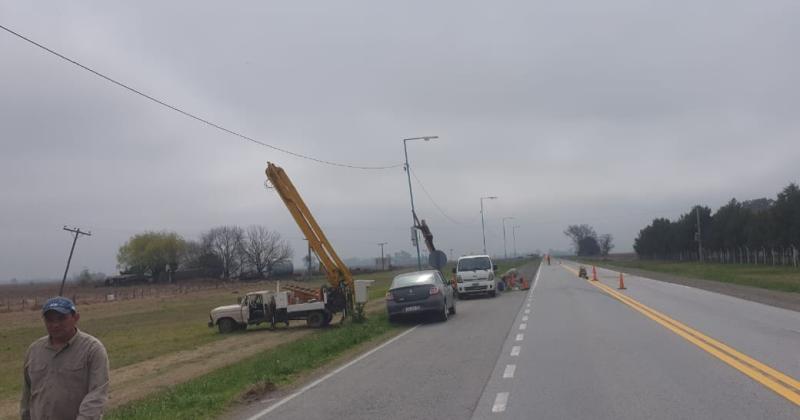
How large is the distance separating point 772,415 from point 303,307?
739 inches

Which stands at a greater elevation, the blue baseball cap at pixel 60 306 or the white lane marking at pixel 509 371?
the blue baseball cap at pixel 60 306

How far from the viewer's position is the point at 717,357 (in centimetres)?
1155

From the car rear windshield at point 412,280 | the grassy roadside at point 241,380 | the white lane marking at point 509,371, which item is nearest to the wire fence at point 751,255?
the car rear windshield at point 412,280

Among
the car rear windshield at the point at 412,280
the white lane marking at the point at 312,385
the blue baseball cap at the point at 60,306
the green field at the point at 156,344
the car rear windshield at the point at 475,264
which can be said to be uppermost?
the blue baseball cap at the point at 60,306

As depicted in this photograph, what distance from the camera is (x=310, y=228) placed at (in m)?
24.6

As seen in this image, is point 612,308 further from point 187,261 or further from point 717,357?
point 187,261

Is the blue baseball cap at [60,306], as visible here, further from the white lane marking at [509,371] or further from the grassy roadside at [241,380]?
the white lane marking at [509,371]

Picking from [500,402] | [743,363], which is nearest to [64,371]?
[500,402]

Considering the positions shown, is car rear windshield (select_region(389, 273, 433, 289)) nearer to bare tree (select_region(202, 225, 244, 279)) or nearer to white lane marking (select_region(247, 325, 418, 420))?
white lane marking (select_region(247, 325, 418, 420))

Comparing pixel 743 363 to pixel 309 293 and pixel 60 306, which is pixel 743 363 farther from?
pixel 309 293

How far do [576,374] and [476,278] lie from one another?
77.1 feet

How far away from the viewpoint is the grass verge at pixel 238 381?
10328 millimetres

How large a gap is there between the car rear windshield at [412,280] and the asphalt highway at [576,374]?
3270 millimetres

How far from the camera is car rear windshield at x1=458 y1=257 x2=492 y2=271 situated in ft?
114
